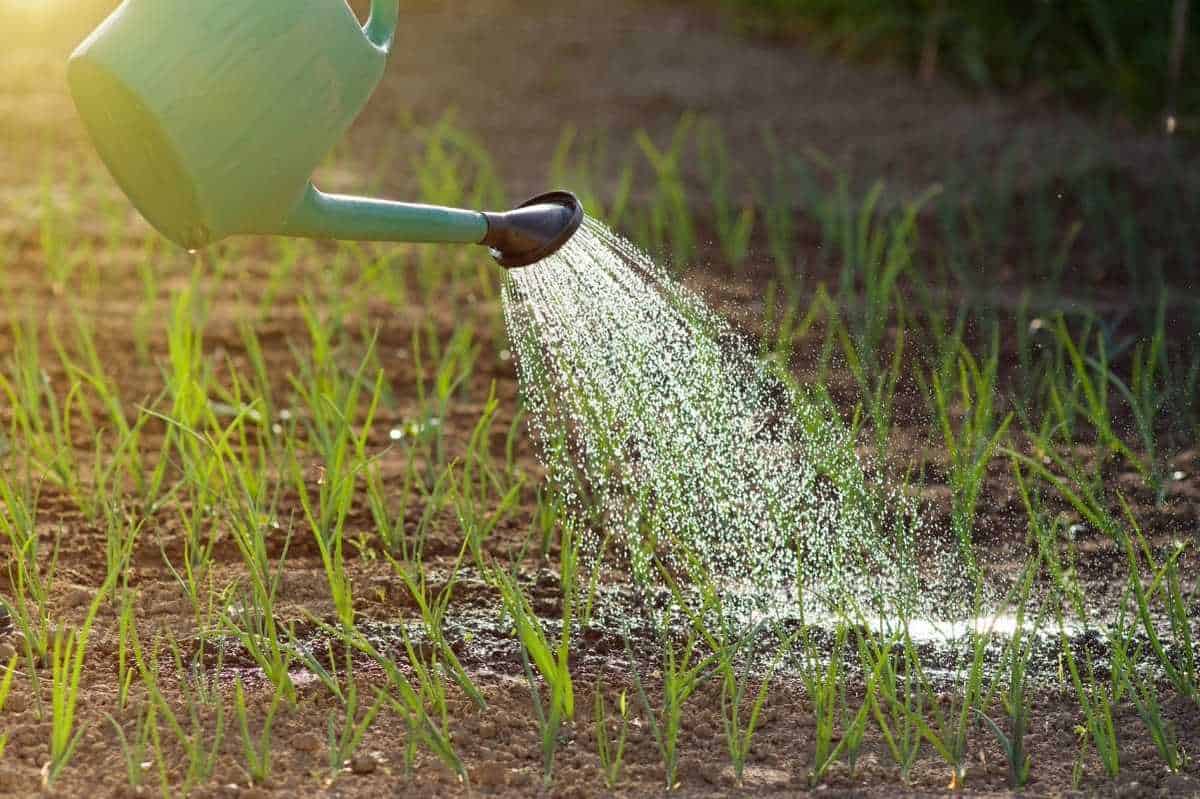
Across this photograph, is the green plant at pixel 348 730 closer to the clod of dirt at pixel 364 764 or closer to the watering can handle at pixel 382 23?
the clod of dirt at pixel 364 764

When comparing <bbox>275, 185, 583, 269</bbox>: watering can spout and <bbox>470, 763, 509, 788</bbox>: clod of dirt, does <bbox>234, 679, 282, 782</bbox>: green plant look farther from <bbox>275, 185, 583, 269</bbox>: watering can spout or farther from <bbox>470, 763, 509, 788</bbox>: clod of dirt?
<bbox>275, 185, 583, 269</bbox>: watering can spout

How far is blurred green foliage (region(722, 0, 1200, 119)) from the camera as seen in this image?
5473 millimetres

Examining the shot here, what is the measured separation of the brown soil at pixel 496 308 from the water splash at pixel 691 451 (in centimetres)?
13

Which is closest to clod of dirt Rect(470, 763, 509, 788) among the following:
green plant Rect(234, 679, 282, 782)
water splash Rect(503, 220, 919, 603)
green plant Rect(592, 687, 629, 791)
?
green plant Rect(592, 687, 629, 791)

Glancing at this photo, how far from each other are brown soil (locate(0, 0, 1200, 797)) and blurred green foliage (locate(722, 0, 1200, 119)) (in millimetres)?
A: 146

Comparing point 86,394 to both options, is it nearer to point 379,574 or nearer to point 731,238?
point 379,574

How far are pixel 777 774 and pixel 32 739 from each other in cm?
87

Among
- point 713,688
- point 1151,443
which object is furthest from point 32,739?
point 1151,443

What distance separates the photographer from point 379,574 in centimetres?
266

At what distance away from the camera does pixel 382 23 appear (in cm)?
200

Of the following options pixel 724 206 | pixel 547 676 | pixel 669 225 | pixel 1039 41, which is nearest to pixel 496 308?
pixel 669 225

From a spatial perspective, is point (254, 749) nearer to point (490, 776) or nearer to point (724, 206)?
point (490, 776)

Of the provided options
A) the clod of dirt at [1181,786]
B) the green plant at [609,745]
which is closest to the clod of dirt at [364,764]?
the green plant at [609,745]

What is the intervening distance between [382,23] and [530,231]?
28cm
